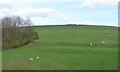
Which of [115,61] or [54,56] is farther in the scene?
[54,56]

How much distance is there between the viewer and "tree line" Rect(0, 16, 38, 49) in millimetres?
68275

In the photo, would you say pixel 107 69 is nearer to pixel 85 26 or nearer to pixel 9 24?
pixel 9 24

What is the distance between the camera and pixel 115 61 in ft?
141

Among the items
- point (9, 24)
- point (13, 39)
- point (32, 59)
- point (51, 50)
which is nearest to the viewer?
point (32, 59)

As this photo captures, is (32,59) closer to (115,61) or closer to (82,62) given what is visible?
(82,62)

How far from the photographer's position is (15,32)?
77188mm

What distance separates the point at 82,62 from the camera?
43188 millimetres

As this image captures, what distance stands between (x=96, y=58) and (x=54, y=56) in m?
6.61

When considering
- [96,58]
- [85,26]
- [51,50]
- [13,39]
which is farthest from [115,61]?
[85,26]

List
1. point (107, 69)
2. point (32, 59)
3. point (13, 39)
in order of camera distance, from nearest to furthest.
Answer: point (107, 69)
point (32, 59)
point (13, 39)

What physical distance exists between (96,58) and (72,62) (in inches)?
184

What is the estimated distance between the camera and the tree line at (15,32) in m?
68.3

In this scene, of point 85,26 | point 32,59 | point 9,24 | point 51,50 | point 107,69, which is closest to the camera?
point 107,69

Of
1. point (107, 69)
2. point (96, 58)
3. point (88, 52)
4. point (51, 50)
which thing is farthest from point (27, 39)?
point (107, 69)
